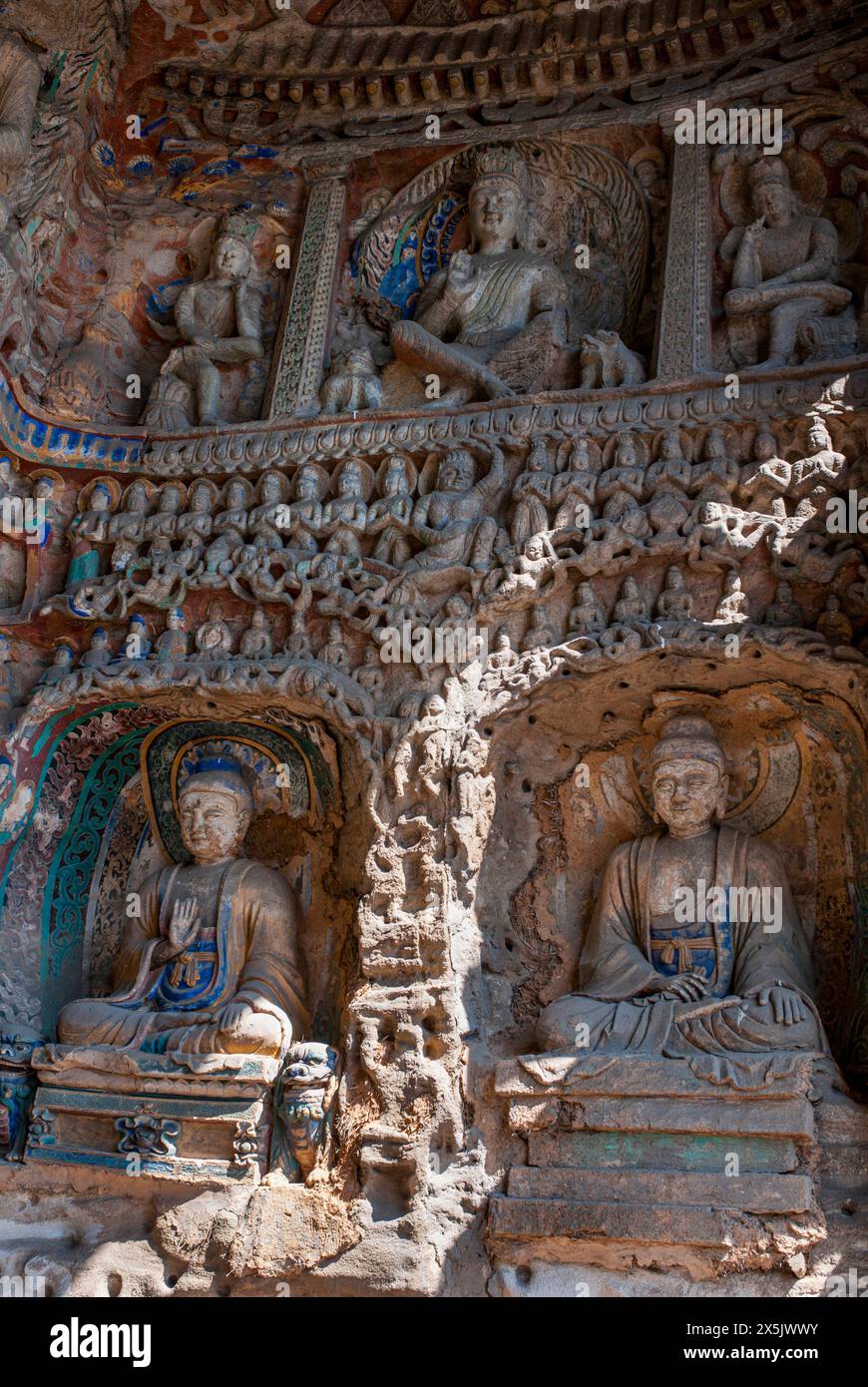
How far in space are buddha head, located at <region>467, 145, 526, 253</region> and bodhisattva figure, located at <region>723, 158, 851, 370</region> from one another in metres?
1.33

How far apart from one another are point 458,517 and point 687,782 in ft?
5.59

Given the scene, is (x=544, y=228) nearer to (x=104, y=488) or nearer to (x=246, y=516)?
(x=246, y=516)

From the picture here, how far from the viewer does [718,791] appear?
7617mm

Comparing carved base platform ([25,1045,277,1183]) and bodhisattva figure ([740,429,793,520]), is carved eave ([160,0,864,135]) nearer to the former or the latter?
bodhisattva figure ([740,429,793,520])

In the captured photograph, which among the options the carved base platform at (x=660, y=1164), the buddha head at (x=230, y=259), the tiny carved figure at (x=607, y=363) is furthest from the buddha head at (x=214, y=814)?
the buddha head at (x=230, y=259)


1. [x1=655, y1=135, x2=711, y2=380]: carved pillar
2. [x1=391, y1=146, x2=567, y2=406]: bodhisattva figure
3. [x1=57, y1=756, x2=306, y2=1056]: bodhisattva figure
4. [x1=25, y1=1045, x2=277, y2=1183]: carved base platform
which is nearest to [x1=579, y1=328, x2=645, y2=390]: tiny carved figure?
[x1=655, y1=135, x2=711, y2=380]: carved pillar

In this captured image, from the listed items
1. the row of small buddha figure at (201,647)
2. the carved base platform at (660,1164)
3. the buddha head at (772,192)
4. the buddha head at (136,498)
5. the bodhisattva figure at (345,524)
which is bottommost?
the carved base platform at (660,1164)

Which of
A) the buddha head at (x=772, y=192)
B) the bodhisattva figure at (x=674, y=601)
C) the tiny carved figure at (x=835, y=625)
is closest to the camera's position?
the tiny carved figure at (x=835, y=625)

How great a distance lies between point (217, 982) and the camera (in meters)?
7.66

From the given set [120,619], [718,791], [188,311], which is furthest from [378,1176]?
[188,311]

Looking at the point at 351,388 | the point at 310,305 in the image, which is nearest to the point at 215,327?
the point at 310,305

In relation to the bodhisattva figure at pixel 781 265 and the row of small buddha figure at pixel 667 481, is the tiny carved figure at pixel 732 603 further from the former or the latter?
the bodhisattva figure at pixel 781 265

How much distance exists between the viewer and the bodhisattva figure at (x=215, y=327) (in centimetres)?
895

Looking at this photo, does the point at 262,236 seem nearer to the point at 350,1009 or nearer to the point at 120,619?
the point at 120,619
